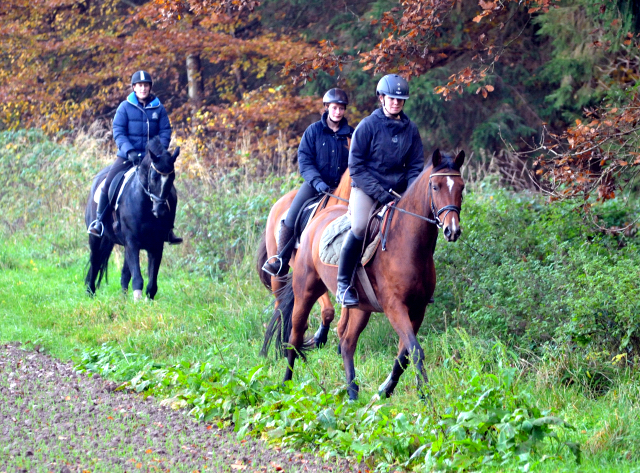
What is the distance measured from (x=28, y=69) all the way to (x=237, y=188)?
1179 centimetres

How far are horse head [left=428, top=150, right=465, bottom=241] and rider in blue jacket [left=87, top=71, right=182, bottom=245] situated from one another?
6033mm

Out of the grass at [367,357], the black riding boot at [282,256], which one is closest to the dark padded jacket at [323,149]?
the black riding boot at [282,256]

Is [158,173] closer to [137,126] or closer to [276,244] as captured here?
[137,126]

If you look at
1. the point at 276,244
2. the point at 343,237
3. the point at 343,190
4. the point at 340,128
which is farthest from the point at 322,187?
the point at 343,237

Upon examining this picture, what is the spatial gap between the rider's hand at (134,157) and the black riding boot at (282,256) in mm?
3194

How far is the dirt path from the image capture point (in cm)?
495

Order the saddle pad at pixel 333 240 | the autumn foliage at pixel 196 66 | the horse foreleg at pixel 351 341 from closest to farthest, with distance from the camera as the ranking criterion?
the horse foreleg at pixel 351 341
the saddle pad at pixel 333 240
the autumn foliage at pixel 196 66

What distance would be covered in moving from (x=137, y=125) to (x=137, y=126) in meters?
0.02

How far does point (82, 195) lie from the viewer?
1662cm

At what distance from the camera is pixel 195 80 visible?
24141 millimetres

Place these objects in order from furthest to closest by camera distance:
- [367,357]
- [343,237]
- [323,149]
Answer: [323,149]
[367,357]
[343,237]

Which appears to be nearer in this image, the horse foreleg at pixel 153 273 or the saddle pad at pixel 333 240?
the saddle pad at pixel 333 240

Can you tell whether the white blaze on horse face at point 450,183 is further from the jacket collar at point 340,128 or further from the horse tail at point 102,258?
the horse tail at point 102,258

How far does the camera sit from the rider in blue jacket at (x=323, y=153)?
28.5ft
